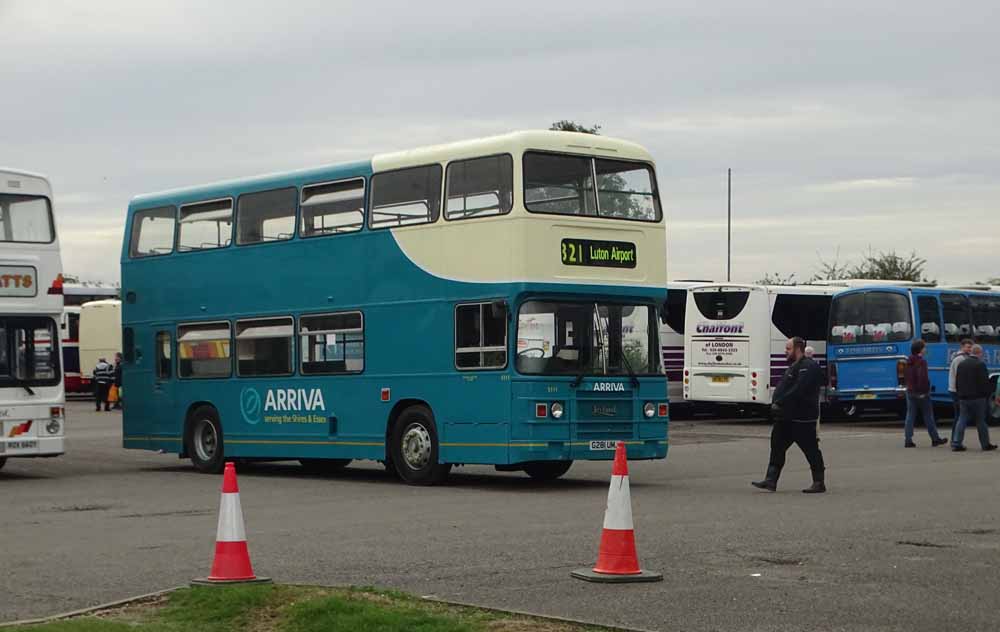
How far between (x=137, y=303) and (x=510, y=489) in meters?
8.07

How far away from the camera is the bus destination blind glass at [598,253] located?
19.3 metres

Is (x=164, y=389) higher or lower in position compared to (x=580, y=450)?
higher

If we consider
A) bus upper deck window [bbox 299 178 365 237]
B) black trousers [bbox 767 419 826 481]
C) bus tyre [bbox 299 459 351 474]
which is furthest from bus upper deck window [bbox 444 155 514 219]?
bus tyre [bbox 299 459 351 474]

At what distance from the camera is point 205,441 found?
24031 mm

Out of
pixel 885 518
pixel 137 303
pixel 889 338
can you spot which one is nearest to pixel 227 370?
pixel 137 303

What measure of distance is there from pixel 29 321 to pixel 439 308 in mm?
6014

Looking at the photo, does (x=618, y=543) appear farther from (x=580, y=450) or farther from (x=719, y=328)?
(x=719, y=328)

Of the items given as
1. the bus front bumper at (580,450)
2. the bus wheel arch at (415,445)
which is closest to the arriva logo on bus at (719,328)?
the bus front bumper at (580,450)

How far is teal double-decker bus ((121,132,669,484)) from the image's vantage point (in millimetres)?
19141

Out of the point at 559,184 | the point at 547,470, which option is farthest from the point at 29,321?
the point at 559,184

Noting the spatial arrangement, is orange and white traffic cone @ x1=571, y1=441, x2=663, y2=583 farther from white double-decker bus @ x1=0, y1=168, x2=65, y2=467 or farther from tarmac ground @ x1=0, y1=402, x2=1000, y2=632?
white double-decker bus @ x1=0, y1=168, x2=65, y2=467

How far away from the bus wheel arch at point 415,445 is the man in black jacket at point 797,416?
386 cm

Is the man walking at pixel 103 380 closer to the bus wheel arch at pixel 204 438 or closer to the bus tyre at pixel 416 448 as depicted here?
the bus wheel arch at pixel 204 438

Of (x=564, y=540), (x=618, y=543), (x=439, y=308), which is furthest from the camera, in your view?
Answer: (x=439, y=308)
